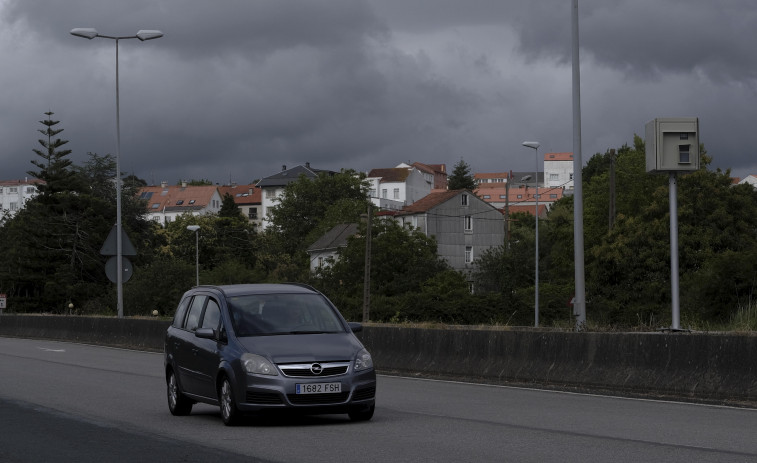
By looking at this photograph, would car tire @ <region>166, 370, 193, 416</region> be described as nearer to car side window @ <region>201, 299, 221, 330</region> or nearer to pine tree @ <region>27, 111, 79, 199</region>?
car side window @ <region>201, 299, 221, 330</region>

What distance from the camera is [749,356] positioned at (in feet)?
48.7

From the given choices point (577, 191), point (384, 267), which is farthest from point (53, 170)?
point (577, 191)

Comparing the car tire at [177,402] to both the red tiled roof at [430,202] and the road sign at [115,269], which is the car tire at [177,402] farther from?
the red tiled roof at [430,202]

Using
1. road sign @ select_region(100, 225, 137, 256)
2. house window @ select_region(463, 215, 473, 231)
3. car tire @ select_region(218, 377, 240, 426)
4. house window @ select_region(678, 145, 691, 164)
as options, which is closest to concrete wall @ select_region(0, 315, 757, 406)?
house window @ select_region(678, 145, 691, 164)

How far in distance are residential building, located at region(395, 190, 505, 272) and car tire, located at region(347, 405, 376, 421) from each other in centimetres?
11270

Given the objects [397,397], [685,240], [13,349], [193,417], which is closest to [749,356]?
[397,397]

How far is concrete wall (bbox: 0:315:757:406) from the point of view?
49.9ft

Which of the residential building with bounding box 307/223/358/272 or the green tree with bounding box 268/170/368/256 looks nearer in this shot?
the residential building with bounding box 307/223/358/272

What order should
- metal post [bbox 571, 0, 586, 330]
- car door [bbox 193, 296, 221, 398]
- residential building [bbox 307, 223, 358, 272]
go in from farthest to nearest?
residential building [bbox 307, 223, 358, 272] → metal post [bbox 571, 0, 586, 330] → car door [bbox 193, 296, 221, 398]

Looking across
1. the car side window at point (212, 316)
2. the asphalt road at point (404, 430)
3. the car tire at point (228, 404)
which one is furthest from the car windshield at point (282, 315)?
the asphalt road at point (404, 430)

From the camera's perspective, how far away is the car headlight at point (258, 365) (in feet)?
40.6

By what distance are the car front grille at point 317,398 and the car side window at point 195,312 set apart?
2440 mm

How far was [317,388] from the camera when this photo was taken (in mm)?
12320

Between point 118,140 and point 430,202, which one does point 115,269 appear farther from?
point 430,202
